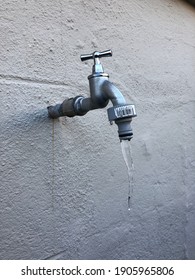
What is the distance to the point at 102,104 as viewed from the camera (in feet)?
3.19

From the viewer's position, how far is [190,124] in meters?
1.81

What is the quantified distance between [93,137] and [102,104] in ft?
1.05

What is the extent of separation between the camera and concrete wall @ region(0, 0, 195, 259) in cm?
105

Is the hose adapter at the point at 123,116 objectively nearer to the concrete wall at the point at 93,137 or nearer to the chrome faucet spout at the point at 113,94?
the chrome faucet spout at the point at 113,94

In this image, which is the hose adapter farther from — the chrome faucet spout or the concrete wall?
the concrete wall

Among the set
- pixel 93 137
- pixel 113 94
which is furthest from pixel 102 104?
pixel 93 137

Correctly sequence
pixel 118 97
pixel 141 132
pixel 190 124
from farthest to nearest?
pixel 190 124, pixel 141 132, pixel 118 97

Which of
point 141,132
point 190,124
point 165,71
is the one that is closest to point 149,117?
point 141,132

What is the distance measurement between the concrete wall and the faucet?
4.7 inches

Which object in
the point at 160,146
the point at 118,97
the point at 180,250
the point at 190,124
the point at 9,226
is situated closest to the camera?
the point at 118,97

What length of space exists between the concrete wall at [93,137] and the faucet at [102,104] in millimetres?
119

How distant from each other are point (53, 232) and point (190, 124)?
3.48 ft

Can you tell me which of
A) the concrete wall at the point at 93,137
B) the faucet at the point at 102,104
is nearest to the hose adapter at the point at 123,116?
the faucet at the point at 102,104
